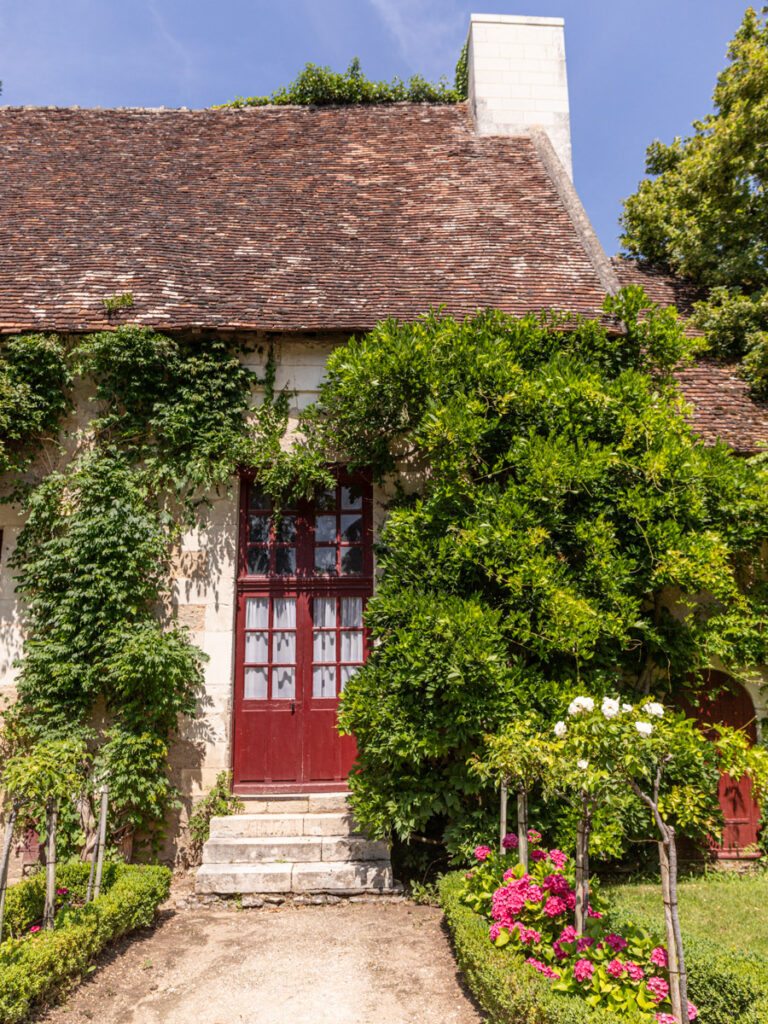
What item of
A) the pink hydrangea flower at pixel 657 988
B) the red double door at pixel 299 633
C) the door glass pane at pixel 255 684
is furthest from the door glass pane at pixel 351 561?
the pink hydrangea flower at pixel 657 988

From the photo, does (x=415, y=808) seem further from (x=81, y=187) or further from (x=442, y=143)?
(x=442, y=143)

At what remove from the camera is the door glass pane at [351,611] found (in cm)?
721

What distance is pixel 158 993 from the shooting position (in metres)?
4.34

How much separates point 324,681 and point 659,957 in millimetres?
4184

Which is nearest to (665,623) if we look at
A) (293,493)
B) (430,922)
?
(430,922)

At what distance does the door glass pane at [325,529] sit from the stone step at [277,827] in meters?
2.70

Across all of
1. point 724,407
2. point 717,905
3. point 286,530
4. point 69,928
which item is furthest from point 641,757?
point 724,407

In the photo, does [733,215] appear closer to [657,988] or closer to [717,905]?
[717,905]

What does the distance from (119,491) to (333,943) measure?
4.39m

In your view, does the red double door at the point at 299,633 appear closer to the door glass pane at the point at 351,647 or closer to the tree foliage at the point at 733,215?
the door glass pane at the point at 351,647

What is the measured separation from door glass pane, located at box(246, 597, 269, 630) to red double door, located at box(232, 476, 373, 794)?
0.01m

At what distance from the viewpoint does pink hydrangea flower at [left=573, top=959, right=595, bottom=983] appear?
3.42 metres

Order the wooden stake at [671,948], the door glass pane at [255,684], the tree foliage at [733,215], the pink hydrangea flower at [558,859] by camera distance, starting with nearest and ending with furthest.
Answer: the wooden stake at [671,948] < the pink hydrangea flower at [558,859] < the door glass pane at [255,684] < the tree foliage at [733,215]

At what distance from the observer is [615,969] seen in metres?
3.40
